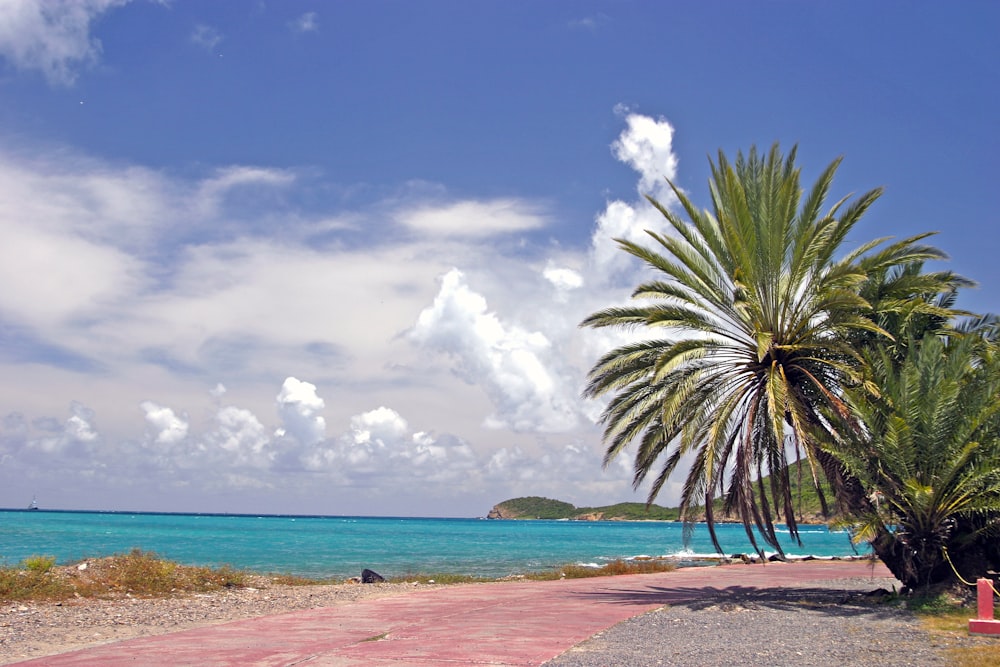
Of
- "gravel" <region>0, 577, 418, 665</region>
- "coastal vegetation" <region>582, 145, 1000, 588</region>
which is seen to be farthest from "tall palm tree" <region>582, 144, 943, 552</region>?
"gravel" <region>0, 577, 418, 665</region>

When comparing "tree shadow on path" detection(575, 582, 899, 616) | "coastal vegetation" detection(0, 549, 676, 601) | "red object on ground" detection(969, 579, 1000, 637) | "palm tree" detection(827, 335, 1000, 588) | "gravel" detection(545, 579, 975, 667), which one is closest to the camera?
"gravel" detection(545, 579, 975, 667)

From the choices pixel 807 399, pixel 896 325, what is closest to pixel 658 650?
pixel 807 399

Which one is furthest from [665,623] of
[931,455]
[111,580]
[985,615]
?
[111,580]

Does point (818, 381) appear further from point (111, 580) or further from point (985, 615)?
point (111, 580)

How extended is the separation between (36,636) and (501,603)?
8889 mm

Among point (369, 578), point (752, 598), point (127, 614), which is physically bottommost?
point (369, 578)

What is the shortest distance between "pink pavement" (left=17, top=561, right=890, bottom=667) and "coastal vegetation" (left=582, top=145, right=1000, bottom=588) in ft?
11.7

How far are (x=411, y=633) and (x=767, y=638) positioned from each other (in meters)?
5.37

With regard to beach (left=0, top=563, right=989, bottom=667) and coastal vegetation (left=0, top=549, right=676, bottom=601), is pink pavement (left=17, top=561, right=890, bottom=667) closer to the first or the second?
beach (left=0, top=563, right=989, bottom=667)

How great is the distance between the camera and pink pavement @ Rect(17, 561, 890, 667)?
9938mm

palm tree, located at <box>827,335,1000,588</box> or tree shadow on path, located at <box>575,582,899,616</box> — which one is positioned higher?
palm tree, located at <box>827,335,1000,588</box>

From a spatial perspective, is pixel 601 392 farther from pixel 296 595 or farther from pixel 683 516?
pixel 296 595

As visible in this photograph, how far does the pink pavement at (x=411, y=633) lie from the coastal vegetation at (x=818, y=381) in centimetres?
356

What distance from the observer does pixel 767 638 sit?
36.9 ft
